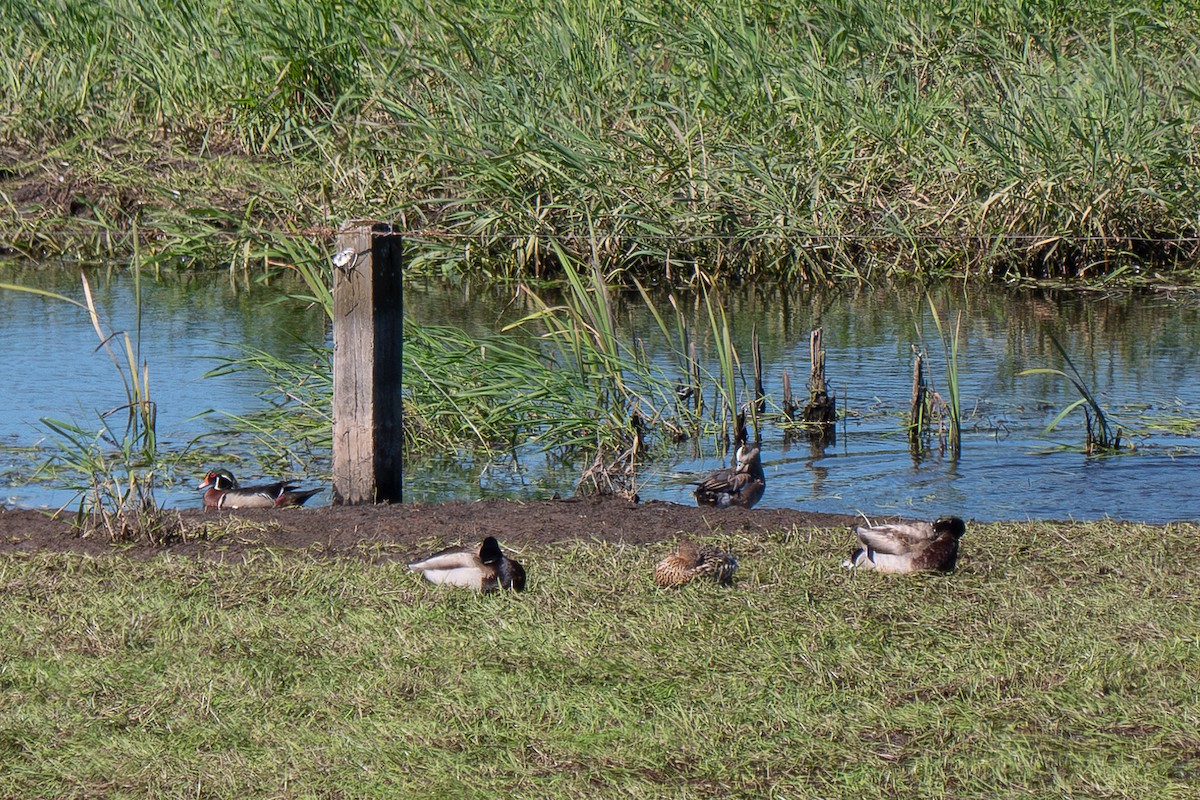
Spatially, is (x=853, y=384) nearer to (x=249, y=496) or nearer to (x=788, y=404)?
(x=788, y=404)

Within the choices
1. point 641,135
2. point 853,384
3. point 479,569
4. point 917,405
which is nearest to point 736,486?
point 917,405

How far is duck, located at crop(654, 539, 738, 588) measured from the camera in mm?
5301

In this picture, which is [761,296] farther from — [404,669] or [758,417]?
[404,669]

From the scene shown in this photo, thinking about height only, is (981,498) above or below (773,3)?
below

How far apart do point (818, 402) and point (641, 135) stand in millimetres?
4974

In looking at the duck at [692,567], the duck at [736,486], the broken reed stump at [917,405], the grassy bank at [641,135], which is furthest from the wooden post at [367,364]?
the grassy bank at [641,135]

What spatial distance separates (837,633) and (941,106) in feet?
31.2

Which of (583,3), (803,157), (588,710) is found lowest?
(588,710)

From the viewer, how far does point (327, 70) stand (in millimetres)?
15164

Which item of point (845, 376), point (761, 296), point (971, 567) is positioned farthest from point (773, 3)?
point (971, 567)

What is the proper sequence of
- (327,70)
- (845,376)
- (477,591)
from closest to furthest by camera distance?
(477,591) → (845,376) → (327,70)

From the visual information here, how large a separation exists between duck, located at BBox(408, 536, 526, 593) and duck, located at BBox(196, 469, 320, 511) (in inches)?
64.5

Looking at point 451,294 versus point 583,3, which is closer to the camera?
point 451,294

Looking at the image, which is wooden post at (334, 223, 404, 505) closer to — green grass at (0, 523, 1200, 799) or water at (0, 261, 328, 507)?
green grass at (0, 523, 1200, 799)
